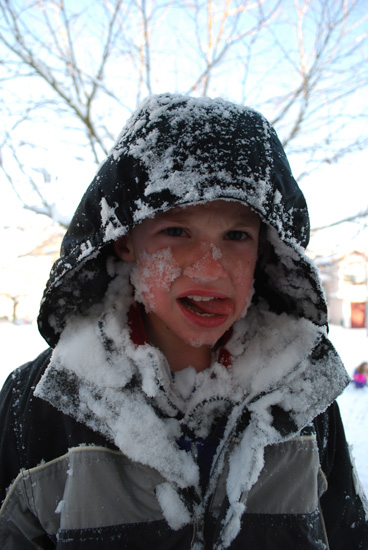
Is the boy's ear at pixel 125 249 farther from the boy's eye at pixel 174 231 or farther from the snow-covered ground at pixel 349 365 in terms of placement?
the snow-covered ground at pixel 349 365

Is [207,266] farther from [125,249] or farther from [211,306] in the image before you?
[125,249]

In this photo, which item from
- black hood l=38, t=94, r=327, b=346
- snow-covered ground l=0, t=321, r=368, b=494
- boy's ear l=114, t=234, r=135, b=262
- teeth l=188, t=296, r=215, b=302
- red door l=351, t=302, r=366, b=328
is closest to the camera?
black hood l=38, t=94, r=327, b=346

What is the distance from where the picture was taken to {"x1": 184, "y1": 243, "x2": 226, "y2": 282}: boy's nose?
3.64 feet

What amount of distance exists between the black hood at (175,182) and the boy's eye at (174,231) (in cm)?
14

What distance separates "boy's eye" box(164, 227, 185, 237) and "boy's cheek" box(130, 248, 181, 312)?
0.18 ft

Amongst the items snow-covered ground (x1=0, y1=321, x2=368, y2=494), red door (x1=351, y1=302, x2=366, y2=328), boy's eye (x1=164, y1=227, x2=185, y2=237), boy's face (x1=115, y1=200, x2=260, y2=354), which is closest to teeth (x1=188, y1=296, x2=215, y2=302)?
boy's face (x1=115, y1=200, x2=260, y2=354)

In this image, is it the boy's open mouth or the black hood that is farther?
the boy's open mouth

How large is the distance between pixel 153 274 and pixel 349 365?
32.6 ft

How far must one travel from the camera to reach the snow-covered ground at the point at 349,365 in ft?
14.9

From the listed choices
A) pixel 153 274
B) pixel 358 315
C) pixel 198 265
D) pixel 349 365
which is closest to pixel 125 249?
pixel 153 274

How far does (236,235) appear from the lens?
3.99 ft

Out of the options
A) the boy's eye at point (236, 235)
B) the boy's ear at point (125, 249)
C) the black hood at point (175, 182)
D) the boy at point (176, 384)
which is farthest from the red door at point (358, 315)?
the boy's ear at point (125, 249)

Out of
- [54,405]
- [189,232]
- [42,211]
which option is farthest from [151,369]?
[42,211]

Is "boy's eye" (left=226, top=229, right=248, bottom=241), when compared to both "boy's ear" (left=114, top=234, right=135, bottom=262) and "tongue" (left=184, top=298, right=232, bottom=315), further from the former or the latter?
"boy's ear" (left=114, top=234, right=135, bottom=262)
